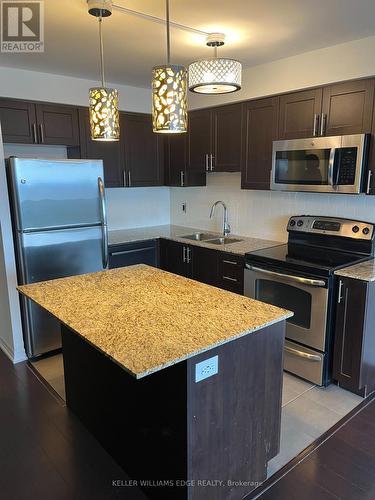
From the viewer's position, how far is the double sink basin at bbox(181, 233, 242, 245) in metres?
4.00

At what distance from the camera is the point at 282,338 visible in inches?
71.7

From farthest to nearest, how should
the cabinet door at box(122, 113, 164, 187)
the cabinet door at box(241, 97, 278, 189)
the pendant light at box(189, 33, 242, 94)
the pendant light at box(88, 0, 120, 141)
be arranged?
the cabinet door at box(122, 113, 164, 187)
the cabinet door at box(241, 97, 278, 189)
the pendant light at box(88, 0, 120, 141)
the pendant light at box(189, 33, 242, 94)

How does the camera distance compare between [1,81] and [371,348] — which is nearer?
[371,348]

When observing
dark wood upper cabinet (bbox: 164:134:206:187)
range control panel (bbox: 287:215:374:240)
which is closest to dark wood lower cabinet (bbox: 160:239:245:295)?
range control panel (bbox: 287:215:374:240)

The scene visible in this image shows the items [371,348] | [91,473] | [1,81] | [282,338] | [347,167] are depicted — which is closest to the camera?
[282,338]

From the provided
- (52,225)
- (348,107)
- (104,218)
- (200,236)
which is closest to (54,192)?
(52,225)

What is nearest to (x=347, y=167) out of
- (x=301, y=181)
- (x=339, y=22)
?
(x=301, y=181)

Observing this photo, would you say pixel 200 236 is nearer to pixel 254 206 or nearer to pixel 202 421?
pixel 254 206

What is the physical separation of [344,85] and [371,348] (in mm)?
1930

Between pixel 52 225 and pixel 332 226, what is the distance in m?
2.39

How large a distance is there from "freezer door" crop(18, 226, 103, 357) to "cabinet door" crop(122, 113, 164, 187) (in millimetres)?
1099

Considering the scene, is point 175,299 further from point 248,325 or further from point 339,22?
point 339,22

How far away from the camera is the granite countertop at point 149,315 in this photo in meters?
1.41

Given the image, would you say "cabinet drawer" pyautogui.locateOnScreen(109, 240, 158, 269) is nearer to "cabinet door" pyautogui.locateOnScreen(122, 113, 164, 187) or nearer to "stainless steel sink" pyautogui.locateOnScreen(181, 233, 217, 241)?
"stainless steel sink" pyautogui.locateOnScreen(181, 233, 217, 241)
